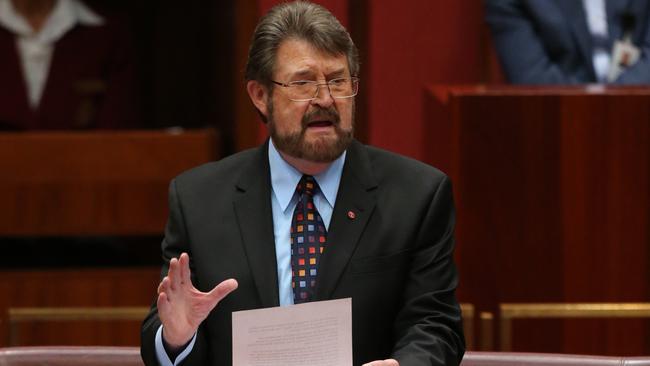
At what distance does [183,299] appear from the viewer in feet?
5.03

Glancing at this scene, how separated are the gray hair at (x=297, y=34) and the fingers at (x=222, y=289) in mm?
294

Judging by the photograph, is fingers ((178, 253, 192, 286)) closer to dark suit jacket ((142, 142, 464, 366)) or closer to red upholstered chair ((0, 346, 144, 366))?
dark suit jacket ((142, 142, 464, 366))

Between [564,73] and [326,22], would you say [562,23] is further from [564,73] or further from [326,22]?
[326,22]

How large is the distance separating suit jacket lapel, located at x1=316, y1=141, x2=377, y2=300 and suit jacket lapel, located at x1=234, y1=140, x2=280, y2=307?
0.20 feet

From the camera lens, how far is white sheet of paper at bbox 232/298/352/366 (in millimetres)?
1504

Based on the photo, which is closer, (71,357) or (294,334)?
(294,334)

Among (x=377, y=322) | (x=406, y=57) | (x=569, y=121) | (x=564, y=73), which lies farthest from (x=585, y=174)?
(x=377, y=322)

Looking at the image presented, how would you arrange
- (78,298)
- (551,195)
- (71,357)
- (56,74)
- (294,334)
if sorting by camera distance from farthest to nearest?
(56,74) → (78,298) → (551,195) → (71,357) → (294,334)

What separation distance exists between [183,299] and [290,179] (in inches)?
9.9

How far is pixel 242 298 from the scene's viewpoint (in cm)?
165

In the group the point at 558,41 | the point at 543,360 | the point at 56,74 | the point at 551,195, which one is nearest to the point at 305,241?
the point at 543,360

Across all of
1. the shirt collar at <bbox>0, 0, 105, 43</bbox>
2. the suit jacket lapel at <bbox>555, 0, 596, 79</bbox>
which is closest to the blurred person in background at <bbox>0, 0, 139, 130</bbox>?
the shirt collar at <bbox>0, 0, 105, 43</bbox>

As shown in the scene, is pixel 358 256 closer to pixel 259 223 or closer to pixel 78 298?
pixel 259 223

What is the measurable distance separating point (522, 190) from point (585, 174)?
11cm
